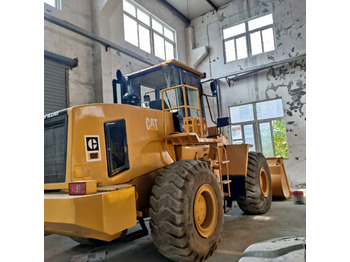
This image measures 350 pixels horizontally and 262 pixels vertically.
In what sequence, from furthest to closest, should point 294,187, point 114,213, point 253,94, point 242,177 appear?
1. point 253,94
2. point 294,187
3. point 242,177
4. point 114,213

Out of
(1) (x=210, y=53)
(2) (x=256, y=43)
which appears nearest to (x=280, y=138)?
(2) (x=256, y=43)

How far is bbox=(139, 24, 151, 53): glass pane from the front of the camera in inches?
372

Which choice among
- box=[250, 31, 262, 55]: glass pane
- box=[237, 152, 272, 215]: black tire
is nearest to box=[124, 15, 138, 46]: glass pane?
box=[250, 31, 262, 55]: glass pane

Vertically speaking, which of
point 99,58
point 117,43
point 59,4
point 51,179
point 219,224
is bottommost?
point 219,224

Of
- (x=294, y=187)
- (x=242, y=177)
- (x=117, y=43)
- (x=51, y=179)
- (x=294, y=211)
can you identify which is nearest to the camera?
(x=51, y=179)

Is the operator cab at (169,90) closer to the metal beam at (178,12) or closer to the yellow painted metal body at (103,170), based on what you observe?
the yellow painted metal body at (103,170)

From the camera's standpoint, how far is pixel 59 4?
6.81 meters

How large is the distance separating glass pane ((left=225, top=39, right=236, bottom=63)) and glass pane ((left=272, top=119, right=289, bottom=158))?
3354 mm

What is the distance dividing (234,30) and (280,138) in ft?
16.7

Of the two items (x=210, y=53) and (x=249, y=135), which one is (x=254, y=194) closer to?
(x=249, y=135)

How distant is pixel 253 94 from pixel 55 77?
7527mm

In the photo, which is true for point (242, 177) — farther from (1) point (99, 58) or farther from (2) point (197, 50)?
(2) point (197, 50)

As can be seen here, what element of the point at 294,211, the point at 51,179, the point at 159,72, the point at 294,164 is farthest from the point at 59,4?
the point at 294,164

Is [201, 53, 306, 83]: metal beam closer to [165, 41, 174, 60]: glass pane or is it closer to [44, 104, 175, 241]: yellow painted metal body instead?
[165, 41, 174, 60]: glass pane
